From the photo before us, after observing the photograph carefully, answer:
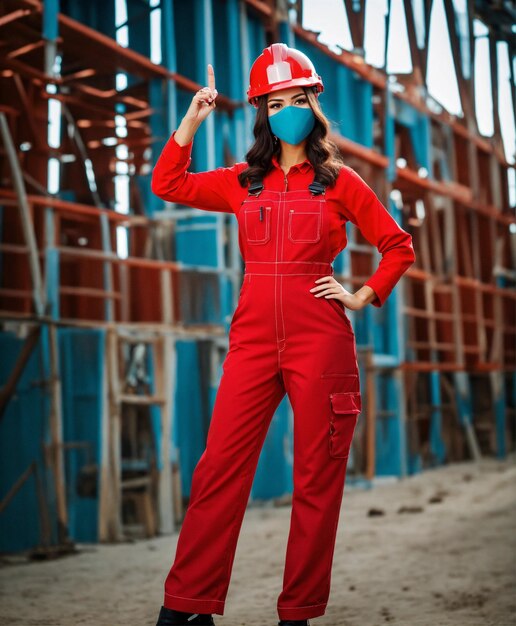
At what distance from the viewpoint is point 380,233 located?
11.1ft

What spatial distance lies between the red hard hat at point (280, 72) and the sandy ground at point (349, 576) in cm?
236

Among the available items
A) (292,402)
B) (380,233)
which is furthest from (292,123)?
(292,402)

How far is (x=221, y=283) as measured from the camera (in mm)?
9125

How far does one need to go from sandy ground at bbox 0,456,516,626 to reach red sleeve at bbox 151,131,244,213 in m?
1.97

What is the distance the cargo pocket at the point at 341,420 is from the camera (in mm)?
3293

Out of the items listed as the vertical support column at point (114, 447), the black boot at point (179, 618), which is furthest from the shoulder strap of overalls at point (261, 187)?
the vertical support column at point (114, 447)

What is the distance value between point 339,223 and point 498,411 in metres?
13.3

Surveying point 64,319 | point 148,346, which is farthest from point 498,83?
point 64,319

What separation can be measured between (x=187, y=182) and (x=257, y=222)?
1.00 ft

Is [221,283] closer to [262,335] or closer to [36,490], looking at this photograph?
[36,490]

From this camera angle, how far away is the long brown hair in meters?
3.41

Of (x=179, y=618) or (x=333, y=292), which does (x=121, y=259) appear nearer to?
(x=333, y=292)

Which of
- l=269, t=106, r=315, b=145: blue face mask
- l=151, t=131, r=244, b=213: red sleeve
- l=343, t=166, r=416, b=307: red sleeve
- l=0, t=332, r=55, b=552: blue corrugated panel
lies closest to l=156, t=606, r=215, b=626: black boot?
l=343, t=166, r=416, b=307: red sleeve

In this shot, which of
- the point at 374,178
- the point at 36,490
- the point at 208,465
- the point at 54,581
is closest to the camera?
the point at 208,465
